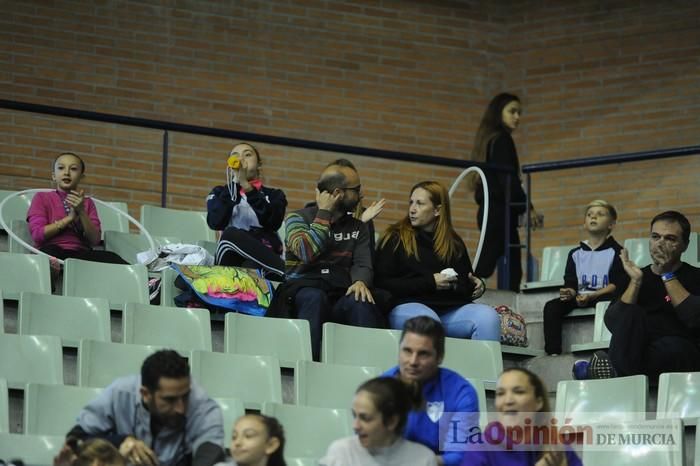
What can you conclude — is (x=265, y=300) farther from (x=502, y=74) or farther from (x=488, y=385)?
(x=502, y=74)

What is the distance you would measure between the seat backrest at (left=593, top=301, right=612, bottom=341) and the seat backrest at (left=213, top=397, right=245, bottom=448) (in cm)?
221

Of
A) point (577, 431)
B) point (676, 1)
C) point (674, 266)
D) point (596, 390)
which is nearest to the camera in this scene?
point (577, 431)

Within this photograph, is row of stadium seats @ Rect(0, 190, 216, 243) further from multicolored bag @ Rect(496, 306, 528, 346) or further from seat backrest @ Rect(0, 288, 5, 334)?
multicolored bag @ Rect(496, 306, 528, 346)

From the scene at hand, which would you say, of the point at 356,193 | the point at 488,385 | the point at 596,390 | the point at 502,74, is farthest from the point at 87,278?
the point at 502,74

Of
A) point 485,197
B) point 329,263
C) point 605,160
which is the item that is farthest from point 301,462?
point 605,160

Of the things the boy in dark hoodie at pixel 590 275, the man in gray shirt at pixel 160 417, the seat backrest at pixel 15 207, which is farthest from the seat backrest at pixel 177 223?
the man in gray shirt at pixel 160 417

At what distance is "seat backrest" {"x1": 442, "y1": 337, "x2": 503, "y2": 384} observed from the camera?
6016 mm

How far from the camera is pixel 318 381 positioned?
17.9ft

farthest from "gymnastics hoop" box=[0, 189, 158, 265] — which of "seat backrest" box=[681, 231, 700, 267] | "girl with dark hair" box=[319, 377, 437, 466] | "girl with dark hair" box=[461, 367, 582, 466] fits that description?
"seat backrest" box=[681, 231, 700, 267]

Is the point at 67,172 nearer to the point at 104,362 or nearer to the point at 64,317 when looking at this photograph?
the point at 64,317

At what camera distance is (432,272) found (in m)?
6.43

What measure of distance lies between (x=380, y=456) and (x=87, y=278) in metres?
2.43

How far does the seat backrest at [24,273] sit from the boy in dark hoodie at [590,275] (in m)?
2.39

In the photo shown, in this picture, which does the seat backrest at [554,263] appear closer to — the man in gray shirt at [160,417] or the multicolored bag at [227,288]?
the multicolored bag at [227,288]
